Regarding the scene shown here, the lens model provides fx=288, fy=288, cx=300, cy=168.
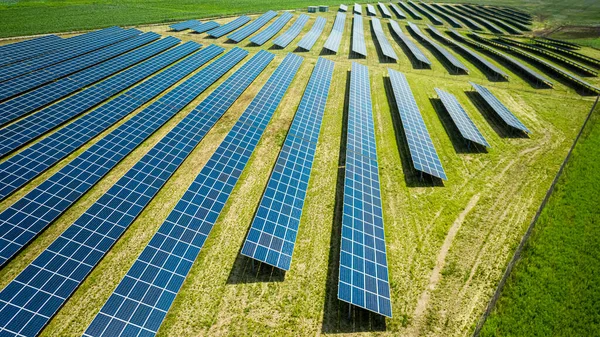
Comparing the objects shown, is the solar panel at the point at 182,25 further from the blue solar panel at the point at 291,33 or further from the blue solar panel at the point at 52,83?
the blue solar panel at the point at 291,33

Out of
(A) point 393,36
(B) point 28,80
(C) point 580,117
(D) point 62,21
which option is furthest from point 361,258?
(D) point 62,21

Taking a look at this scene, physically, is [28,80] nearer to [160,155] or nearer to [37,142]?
[37,142]

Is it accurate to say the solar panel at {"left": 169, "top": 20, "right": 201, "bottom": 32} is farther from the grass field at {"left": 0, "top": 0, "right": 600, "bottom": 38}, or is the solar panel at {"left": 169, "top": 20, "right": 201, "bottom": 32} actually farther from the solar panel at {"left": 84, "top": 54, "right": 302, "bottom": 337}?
the solar panel at {"left": 84, "top": 54, "right": 302, "bottom": 337}

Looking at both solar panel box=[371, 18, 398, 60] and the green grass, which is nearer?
the green grass

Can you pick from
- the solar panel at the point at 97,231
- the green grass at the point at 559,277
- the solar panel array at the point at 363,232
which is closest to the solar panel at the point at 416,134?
the solar panel array at the point at 363,232

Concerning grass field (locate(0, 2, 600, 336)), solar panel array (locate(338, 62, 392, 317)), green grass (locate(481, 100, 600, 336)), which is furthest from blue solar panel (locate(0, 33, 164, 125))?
green grass (locate(481, 100, 600, 336))
